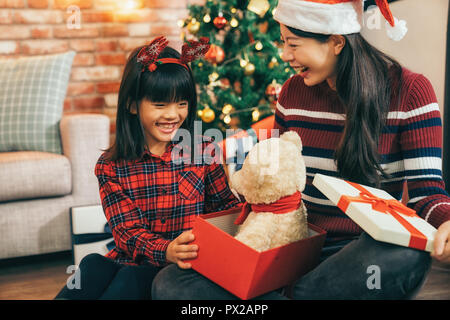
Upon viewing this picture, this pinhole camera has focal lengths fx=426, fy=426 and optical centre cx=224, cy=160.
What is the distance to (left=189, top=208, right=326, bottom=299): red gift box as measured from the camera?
75cm

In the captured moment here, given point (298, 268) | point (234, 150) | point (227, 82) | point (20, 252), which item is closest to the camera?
point (298, 268)

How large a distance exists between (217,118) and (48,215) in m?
0.97

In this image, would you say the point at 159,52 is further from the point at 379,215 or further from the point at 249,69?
the point at 249,69

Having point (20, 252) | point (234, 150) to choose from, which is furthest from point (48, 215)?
point (234, 150)

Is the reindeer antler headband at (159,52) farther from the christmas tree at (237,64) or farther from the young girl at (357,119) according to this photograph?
the christmas tree at (237,64)

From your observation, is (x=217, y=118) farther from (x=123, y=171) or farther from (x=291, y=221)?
(x=291, y=221)

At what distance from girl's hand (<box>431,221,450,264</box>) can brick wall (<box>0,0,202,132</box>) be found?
2236 millimetres

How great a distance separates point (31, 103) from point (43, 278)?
2.75ft

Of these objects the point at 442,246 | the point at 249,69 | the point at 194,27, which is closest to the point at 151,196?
the point at 442,246

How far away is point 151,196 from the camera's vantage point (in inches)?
44.6

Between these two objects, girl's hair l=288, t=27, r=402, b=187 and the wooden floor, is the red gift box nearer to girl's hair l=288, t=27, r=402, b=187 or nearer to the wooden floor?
girl's hair l=288, t=27, r=402, b=187

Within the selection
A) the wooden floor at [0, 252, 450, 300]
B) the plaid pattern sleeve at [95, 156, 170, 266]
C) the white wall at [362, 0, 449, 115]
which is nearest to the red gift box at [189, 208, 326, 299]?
the plaid pattern sleeve at [95, 156, 170, 266]

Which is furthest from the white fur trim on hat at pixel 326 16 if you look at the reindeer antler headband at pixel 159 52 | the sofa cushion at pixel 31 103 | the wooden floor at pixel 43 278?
the sofa cushion at pixel 31 103

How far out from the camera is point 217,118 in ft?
7.49
